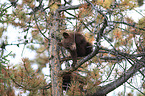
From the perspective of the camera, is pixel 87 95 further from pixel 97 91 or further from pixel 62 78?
pixel 62 78

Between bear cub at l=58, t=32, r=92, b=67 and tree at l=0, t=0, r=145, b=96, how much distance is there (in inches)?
7.8

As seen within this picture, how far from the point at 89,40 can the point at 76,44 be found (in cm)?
42

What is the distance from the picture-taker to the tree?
345cm

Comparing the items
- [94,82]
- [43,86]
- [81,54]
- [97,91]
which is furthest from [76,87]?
[81,54]

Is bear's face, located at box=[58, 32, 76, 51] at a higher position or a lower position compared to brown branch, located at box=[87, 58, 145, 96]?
higher

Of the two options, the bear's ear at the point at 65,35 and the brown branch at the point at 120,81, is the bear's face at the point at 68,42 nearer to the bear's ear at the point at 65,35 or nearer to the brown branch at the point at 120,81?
the bear's ear at the point at 65,35

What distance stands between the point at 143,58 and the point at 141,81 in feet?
1.94

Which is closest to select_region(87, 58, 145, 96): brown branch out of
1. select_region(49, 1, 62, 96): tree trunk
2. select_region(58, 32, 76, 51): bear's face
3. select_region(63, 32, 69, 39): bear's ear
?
select_region(49, 1, 62, 96): tree trunk

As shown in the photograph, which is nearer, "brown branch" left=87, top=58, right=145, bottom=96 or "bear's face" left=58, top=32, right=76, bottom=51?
"brown branch" left=87, top=58, right=145, bottom=96

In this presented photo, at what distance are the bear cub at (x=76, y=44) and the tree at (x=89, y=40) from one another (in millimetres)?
199

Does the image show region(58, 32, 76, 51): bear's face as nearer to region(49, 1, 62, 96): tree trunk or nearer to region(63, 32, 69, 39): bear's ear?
region(63, 32, 69, 39): bear's ear

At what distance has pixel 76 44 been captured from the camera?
523 centimetres

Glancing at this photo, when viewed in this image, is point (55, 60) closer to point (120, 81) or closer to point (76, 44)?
point (76, 44)

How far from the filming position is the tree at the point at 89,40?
3.45 meters
